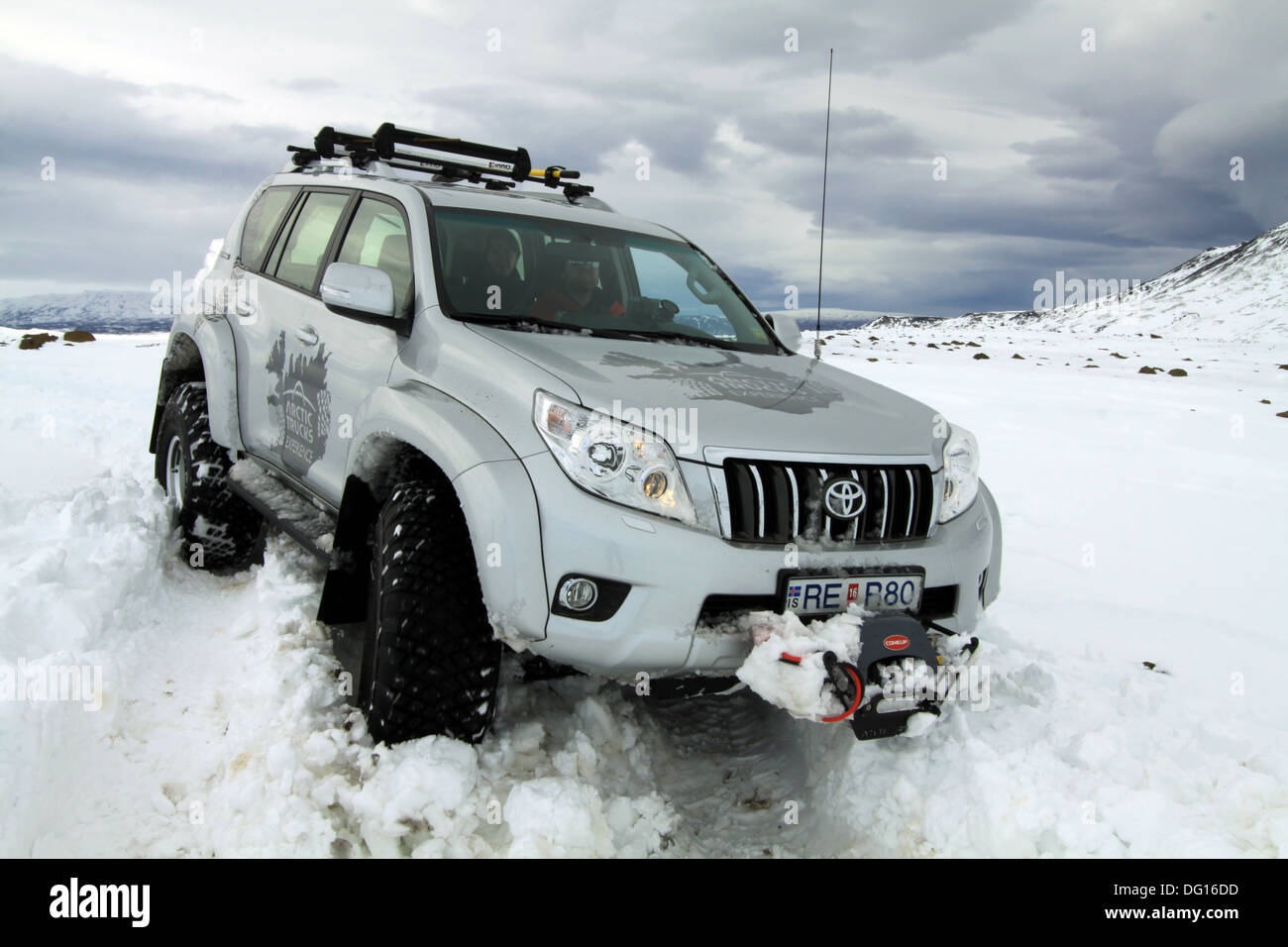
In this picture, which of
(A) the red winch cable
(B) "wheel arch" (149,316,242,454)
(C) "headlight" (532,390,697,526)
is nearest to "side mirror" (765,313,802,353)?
(C) "headlight" (532,390,697,526)

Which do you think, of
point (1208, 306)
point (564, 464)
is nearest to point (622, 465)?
point (564, 464)

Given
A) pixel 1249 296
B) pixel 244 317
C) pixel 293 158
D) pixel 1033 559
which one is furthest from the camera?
pixel 1249 296

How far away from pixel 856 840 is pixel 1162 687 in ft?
5.29

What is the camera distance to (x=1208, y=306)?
10719cm

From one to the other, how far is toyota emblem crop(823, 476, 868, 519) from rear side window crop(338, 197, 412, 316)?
154cm

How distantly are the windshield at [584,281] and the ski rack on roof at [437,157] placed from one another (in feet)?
2.06

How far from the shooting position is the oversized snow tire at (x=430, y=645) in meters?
2.40

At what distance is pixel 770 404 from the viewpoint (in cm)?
267

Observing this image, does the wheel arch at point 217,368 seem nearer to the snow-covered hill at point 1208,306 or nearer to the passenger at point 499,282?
the passenger at point 499,282

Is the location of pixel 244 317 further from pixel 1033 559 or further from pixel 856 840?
pixel 1033 559

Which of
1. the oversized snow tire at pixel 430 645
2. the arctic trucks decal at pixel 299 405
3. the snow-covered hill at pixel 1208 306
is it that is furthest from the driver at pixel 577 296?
the snow-covered hill at pixel 1208 306

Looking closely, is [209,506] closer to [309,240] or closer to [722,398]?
[309,240]

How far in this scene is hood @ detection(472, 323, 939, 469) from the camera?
241 centimetres

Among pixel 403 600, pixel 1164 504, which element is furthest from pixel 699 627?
pixel 1164 504
